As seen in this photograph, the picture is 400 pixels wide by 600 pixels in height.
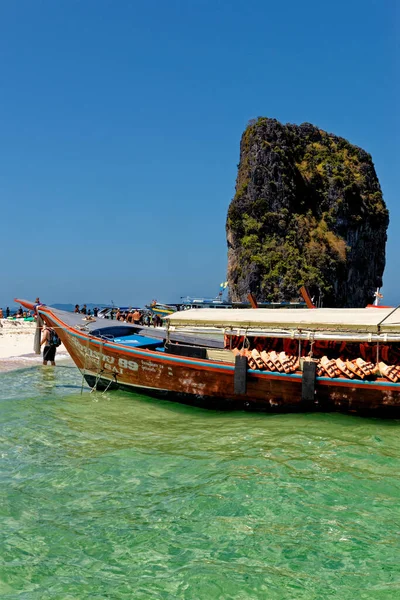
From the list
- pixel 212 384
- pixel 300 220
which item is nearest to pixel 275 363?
pixel 212 384

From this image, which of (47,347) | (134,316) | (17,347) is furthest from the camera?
(134,316)

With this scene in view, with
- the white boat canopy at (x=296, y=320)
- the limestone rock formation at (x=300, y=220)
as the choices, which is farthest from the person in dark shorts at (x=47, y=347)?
the limestone rock formation at (x=300, y=220)

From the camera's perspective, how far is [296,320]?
11781 millimetres

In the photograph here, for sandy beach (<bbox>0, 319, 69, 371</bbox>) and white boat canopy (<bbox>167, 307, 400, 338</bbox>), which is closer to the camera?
white boat canopy (<bbox>167, 307, 400, 338</bbox>)

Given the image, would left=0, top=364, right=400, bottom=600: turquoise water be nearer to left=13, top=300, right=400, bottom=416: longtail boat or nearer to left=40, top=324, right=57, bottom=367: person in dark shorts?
left=13, top=300, right=400, bottom=416: longtail boat

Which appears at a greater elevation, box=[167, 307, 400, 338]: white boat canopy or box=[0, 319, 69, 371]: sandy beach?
box=[167, 307, 400, 338]: white boat canopy

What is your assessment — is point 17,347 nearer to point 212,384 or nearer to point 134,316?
point 134,316

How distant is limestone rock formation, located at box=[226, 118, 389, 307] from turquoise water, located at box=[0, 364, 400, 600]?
43.1 metres

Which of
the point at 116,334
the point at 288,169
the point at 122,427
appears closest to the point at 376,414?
the point at 122,427

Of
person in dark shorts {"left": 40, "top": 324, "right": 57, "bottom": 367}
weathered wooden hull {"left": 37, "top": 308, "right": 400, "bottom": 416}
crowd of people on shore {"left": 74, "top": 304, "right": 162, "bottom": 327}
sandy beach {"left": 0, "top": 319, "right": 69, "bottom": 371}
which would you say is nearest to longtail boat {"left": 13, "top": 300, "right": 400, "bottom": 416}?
weathered wooden hull {"left": 37, "top": 308, "right": 400, "bottom": 416}

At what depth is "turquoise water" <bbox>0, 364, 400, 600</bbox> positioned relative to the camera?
4.90 metres

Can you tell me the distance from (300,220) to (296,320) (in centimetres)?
4713

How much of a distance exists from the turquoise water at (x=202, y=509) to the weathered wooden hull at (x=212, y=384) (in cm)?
45

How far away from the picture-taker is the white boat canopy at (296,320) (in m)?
10.8
